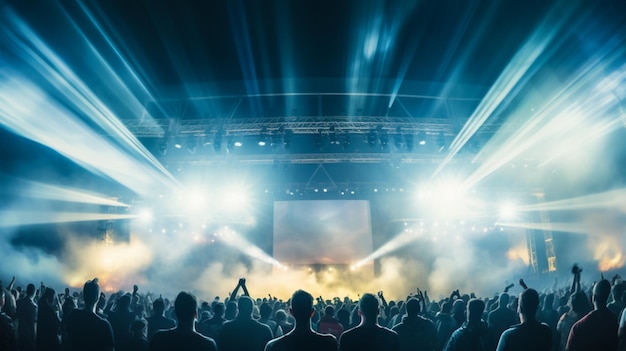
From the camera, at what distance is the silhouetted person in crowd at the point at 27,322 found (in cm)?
562

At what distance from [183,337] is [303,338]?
3.16 ft

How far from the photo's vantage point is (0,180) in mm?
17641

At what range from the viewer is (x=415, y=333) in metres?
4.54

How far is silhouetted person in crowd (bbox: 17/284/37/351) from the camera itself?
18.5 feet

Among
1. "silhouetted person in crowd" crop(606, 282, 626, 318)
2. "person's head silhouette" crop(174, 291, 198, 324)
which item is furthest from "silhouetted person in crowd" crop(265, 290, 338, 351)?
"silhouetted person in crowd" crop(606, 282, 626, 318)

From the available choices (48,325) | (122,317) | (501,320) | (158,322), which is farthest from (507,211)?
(48,325)

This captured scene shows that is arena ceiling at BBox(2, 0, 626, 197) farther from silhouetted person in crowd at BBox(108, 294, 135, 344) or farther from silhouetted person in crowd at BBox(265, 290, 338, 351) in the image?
silhouetted person in crowd at BBox(265, 290, 338, 351)

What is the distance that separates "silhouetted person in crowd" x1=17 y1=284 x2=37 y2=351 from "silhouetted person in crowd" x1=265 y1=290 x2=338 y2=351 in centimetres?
459

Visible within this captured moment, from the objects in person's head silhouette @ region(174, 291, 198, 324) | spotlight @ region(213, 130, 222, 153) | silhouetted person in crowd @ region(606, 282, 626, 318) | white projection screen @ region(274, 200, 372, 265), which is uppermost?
spotlight @ region(213, 130, 222, 153)

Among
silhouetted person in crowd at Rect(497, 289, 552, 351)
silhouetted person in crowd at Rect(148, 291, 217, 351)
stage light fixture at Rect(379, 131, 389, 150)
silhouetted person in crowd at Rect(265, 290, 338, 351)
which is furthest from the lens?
stage light fixture at Rect(379, 131, 389, 150)

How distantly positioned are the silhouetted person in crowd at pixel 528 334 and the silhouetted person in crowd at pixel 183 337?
2523 millimetres

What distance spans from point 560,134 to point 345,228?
1044 centimetres

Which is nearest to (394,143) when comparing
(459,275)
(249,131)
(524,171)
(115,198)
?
(249,131)

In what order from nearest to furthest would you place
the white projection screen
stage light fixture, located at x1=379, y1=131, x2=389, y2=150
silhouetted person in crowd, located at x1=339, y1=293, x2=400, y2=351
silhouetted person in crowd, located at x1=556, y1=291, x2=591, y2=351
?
silhouetted person in crowd, located at x1=339, y1=293, x2=400, y2=351, silhouetted person in crowd, located at x1=556, y1=291, x2=591, y2=351, stage light fixture, located at x1=379, y1=131, x2=389, y2=150, the white projection screen
